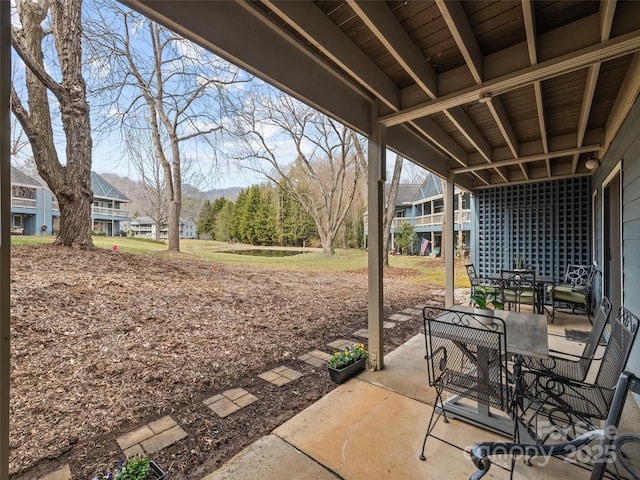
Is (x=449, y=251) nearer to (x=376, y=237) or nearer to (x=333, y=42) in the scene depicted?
(x=376, y=237)

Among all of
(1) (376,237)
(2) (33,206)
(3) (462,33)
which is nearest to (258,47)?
(3) (462,33)

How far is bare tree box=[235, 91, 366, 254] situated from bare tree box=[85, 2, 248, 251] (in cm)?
435

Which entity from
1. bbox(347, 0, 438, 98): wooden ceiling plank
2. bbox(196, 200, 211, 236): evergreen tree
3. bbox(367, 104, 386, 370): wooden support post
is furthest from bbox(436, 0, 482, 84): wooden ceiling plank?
bbox(196, 200, 211, 236): evergreen tree

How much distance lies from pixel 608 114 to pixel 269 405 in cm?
512

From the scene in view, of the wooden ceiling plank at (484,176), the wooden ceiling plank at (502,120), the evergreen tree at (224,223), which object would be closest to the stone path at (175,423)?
the wooden ceiling plank at (502,120)

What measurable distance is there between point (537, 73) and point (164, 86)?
768 centimetres

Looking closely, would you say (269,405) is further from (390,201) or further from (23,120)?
(390,201)

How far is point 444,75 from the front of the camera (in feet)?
8.17

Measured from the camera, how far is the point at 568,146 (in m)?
4.08

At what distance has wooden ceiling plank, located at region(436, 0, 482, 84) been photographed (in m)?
1.60

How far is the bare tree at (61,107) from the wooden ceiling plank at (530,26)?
5.57 metres

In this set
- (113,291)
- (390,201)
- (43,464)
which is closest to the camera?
(43,464)

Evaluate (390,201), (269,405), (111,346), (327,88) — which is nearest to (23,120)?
(111,346)

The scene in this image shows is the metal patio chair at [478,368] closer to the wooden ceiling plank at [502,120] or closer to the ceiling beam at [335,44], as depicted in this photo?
the ceiling beam at [335,44]
